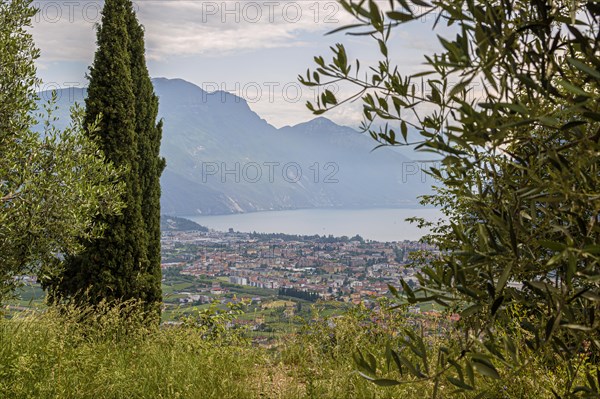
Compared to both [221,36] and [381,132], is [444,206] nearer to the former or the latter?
[381,132]

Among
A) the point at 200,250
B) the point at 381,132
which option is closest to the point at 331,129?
the point at 200,250

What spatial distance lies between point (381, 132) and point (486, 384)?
4.16 metres

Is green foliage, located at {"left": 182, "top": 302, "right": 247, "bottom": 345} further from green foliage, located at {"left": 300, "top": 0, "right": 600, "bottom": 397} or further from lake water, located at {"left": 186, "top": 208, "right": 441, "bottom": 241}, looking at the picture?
lake water, located at {"left": 186, "top": 208, "right": 441, "bottom": 241}

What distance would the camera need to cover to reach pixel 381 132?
7.35 feet

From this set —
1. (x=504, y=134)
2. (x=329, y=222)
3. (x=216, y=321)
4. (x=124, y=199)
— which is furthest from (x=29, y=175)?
(x=329, y=222)

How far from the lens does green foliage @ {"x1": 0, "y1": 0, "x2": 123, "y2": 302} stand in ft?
23.3

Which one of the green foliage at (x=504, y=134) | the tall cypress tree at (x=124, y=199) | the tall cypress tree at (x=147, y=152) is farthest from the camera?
the tall cypress tree at (x=147, y=152)

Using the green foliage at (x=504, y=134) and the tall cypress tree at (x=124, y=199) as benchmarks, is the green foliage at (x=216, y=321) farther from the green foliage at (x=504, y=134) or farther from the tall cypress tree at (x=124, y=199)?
the green foliage at (x=504, y=134)

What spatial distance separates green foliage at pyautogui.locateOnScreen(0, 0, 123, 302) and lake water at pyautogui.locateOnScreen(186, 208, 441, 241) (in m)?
44.0

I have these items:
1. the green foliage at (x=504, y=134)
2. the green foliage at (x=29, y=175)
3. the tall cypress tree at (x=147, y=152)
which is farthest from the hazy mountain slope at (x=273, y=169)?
the green foliage at (x=504, y=134)

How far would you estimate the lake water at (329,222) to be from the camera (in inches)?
2507

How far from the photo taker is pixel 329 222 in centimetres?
8269

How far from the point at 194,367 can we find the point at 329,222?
76907mm

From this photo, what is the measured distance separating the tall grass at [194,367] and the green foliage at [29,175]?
85 cm
